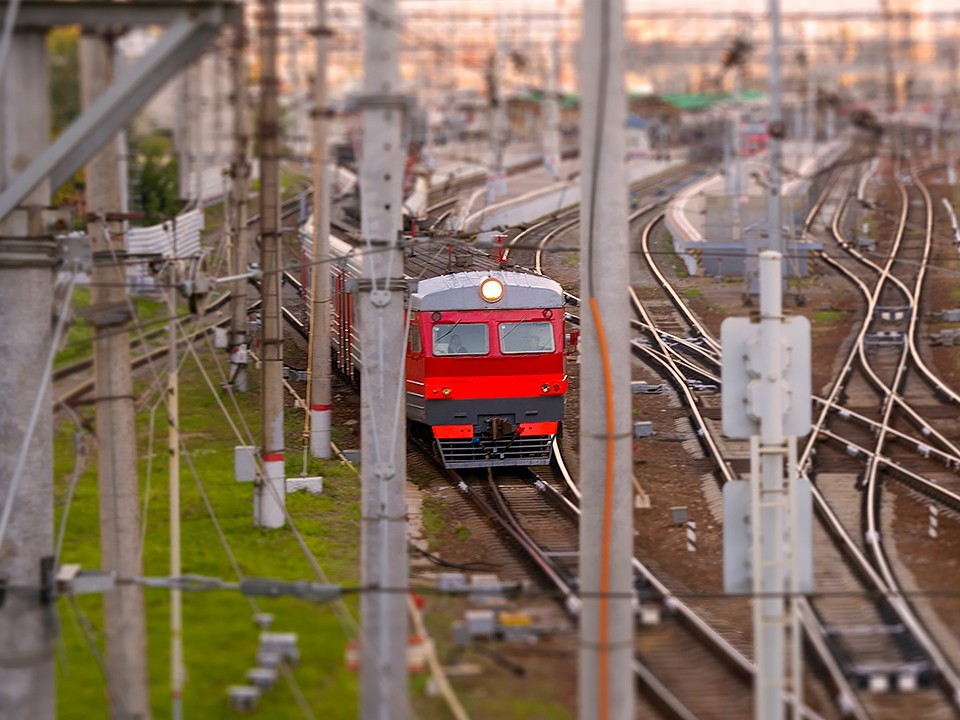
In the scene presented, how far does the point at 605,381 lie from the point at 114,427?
3.49 m

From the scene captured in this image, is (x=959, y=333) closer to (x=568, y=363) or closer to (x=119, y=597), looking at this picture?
(x=568, y=363)

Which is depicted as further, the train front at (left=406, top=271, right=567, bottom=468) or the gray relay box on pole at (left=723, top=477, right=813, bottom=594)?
the train front at (left=406, top=271, right=567, bottom=468)

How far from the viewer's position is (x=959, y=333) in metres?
25.7

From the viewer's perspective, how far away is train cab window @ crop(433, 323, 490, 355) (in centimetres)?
1797

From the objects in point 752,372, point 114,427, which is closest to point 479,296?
point 114,427

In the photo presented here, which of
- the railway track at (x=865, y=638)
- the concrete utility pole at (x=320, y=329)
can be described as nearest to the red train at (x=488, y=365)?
the concrete utility pole at (x=320, y=329)

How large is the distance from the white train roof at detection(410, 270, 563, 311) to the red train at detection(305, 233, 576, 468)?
0.01m

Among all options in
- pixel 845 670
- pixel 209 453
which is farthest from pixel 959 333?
pixel 845 670

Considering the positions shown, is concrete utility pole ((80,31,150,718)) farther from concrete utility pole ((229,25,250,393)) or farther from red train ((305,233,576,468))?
red train ((305,233,576,468))

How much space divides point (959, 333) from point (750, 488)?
17.3 meters

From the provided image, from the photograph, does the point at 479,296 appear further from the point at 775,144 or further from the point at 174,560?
the point at 775,144

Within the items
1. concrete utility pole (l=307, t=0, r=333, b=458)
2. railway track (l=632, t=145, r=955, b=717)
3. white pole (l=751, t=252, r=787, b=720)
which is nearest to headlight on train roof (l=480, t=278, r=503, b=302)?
concrete utility pole (l=307, t=0, r=333, b=458)

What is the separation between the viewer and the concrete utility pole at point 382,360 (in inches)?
400

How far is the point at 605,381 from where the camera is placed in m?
9.81
